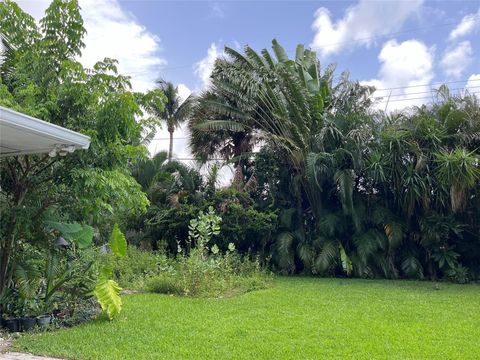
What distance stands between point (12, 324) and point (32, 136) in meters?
3.07

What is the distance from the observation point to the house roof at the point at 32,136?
172 inches

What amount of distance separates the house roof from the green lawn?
2.50 metres

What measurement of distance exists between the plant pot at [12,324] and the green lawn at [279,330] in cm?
52

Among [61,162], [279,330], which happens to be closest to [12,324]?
[61,162]

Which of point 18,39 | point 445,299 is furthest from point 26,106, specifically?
point 445,299

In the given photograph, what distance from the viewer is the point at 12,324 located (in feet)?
20.5

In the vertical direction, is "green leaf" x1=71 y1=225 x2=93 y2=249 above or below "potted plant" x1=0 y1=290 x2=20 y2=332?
above

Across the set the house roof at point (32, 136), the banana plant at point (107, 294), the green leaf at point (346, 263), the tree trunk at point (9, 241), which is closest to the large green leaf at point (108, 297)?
the banana plant at point (107, 294)

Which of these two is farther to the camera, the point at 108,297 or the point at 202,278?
the point at 202,278

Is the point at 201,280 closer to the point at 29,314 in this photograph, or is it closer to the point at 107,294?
the point at 107,294

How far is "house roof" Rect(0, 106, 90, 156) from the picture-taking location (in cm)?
436

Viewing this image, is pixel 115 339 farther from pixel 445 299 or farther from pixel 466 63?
pixel 466 63

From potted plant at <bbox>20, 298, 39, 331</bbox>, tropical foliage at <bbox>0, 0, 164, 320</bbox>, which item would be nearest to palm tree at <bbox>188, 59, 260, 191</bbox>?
tropical foliage at <bbox>0, 0, 164, 320</bbox>

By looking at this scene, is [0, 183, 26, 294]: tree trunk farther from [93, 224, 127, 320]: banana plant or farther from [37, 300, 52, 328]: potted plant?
[93, 224, 127, 320]: banana plant
